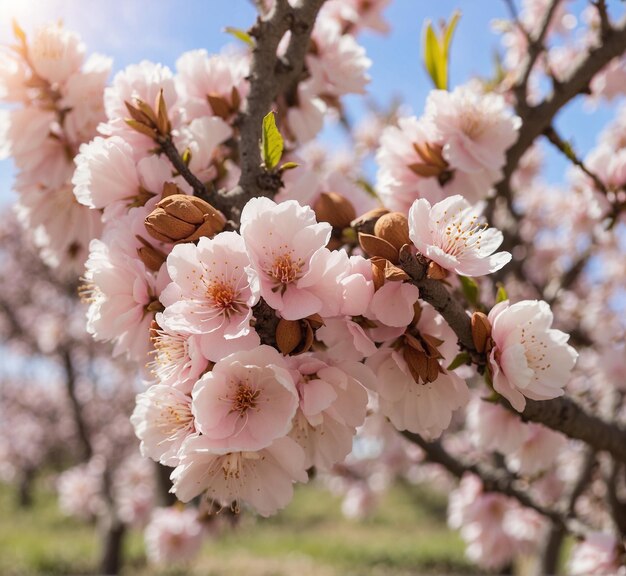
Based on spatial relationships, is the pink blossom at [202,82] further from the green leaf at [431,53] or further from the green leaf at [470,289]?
the green leaf at [470,289]

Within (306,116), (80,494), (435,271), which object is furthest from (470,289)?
(80,494)

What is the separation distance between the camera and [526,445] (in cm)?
161

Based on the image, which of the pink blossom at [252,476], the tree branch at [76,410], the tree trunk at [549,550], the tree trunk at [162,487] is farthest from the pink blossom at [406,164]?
the tree branch at [76,410]

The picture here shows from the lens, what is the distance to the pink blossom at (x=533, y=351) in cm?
83

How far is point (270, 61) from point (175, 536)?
2865mm

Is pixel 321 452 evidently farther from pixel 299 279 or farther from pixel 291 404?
pixel 299 279

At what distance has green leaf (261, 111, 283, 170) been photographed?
36.9 inches

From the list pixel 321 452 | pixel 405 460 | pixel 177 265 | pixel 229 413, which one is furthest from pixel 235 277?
pixel 405 460

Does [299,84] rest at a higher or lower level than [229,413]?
higher

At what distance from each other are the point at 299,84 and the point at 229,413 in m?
0.98

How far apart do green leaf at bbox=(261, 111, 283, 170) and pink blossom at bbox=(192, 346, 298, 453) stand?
0.39m

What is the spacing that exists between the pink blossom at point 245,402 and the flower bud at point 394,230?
0.24 m

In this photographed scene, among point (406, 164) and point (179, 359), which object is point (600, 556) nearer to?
point (406, 164)

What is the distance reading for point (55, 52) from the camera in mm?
1275
